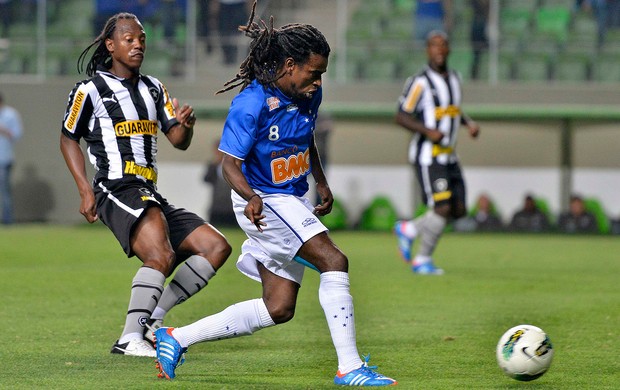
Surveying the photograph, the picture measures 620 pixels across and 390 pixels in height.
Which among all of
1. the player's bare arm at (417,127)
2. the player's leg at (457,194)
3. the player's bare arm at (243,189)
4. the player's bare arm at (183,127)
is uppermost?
the player's bare arm at (183,127)

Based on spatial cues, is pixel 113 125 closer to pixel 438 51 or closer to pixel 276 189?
pixel 276 189

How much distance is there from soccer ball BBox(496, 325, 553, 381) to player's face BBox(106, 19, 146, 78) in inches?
117

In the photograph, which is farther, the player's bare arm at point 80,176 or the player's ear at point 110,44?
the player's ear at point 110,44

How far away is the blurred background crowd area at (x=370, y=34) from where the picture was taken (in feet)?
72.2

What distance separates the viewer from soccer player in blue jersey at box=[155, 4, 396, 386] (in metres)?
6.02

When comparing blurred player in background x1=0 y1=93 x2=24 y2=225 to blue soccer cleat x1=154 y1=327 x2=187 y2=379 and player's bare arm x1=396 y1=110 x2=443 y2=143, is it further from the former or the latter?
blue soccer cleat x1=154 y1=327 x2=187 y2=379

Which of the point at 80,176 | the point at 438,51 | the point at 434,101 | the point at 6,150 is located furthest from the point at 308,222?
the point at 6,150

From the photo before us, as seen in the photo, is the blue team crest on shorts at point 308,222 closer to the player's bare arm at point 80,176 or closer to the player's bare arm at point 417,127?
the player's bare arm at point 80,176

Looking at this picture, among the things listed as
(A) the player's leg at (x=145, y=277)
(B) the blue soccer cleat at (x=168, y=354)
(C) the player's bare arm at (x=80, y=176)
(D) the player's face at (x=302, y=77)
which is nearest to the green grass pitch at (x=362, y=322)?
(B) the blue soccer cleat at (x=168, y=354)

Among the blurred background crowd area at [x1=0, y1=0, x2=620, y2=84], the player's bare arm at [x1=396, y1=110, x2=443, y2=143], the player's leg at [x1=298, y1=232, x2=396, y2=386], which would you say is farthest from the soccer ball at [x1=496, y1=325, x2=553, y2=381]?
the blurred background crowd area at [x1=0, y1=0, x2=620, y2=84]

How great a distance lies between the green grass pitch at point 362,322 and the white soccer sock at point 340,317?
0.26 m

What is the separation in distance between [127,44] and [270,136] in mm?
1736

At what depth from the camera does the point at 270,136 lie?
6223 mm

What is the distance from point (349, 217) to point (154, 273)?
49.7 ft
